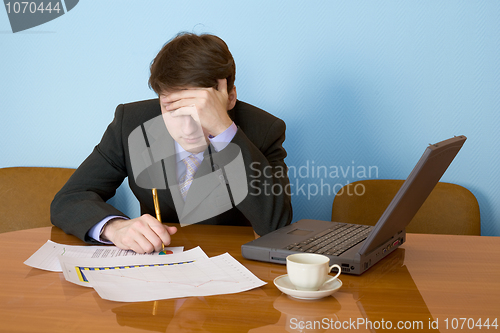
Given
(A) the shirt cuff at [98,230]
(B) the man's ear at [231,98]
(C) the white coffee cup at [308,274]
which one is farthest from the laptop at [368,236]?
(B) the man's ear at [231,98]

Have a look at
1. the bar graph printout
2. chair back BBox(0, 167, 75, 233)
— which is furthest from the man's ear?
chair back BBox(0, 167, 75, 233)

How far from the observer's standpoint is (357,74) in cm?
171

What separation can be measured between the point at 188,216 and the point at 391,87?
980mm

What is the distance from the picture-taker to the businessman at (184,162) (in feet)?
3.63

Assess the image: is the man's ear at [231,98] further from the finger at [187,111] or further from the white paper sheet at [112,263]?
the white paper sheet at [112,263]

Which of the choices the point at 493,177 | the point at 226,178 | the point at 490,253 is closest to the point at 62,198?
the point at 226,178

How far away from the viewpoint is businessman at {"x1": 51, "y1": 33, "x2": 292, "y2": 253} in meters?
1.11

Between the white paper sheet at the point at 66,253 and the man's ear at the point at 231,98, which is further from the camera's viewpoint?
the man's ear at the point at 231,98

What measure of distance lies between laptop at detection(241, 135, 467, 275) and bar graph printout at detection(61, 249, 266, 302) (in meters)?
0.08

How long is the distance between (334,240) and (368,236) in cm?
16

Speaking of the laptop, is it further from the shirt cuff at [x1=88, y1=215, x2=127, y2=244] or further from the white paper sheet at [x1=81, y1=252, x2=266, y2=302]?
the shirt cuff at [x1=88, y1=215, x2=127, y2=244]

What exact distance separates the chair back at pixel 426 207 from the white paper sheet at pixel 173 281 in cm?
87

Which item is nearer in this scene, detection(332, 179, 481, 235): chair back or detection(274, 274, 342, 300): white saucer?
detection(274, 274, 342, 300): white saucer

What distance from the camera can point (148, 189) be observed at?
139 centimetres
